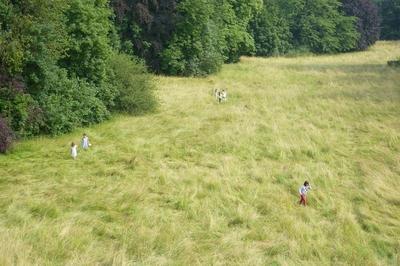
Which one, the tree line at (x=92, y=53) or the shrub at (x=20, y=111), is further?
the tree line at (x=92, y=53)

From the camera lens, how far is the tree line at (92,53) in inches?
765

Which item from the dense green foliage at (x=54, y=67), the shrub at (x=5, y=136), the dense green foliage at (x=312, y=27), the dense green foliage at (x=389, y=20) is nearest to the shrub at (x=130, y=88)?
the dense green foliage at (x=54, y=67)

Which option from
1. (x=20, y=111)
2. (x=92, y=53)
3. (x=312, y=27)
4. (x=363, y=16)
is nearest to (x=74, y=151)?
(x=20, y=111)

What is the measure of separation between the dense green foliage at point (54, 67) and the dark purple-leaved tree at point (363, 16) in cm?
6307

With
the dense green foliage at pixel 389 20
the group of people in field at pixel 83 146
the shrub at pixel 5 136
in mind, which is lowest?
the dense green foliage at pixel 389 20

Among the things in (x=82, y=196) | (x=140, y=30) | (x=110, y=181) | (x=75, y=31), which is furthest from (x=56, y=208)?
(x=140, y=30)

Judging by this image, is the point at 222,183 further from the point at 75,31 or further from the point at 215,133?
the point at 75,31

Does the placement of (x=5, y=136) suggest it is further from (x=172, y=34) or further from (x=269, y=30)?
(x=269, y=30)

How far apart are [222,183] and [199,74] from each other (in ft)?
97.4

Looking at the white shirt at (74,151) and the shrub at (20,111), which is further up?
the shrub at (20,111)

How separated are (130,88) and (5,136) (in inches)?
409

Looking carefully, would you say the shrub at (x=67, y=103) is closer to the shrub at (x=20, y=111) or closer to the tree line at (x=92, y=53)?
the tree line at (x=92, y=53)

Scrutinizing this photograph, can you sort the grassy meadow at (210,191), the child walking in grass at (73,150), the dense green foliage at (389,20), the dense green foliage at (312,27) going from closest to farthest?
the grassy meadow at (210,191), the child walking in grass at (73,150), the dense green foliage at (312,27), the dense green foliage at (389,20)

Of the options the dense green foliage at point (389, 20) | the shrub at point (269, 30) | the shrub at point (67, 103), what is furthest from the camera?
the dense green foliage at point (389, 20)
